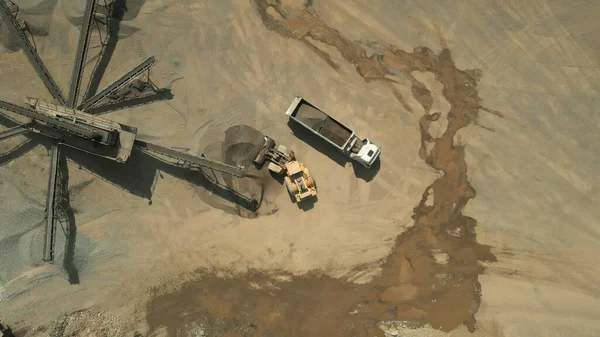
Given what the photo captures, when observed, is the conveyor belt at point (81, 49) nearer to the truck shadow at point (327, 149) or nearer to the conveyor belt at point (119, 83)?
the conveyor belt at point (119, 83)

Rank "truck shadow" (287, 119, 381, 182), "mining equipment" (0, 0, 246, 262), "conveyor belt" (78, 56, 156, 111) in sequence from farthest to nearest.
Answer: "truck shadow" (287, 119, 381, 182) < "conveyor belt" (78, 56, 156, 111) < "mining equipment" (0, 0, 246, 262)

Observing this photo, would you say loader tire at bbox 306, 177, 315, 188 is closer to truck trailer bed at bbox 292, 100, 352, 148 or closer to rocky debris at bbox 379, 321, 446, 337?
truck trailer bed at bbox 292, 100, 352, 148

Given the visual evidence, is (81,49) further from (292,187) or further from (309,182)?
(309,182)

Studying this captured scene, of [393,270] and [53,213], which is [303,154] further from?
[53,213]

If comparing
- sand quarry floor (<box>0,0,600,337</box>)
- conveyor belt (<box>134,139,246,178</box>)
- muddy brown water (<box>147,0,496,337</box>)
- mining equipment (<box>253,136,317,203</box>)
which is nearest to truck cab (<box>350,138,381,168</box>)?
sand quarry floor (<box>0,0,600,337</box>)

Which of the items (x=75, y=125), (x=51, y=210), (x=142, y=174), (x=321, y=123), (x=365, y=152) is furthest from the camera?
(x=142, y=174)

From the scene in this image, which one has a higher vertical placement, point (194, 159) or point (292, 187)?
point (292, 187)

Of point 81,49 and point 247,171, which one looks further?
point 247,171

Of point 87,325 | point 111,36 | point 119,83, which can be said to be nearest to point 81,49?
point 111,36
